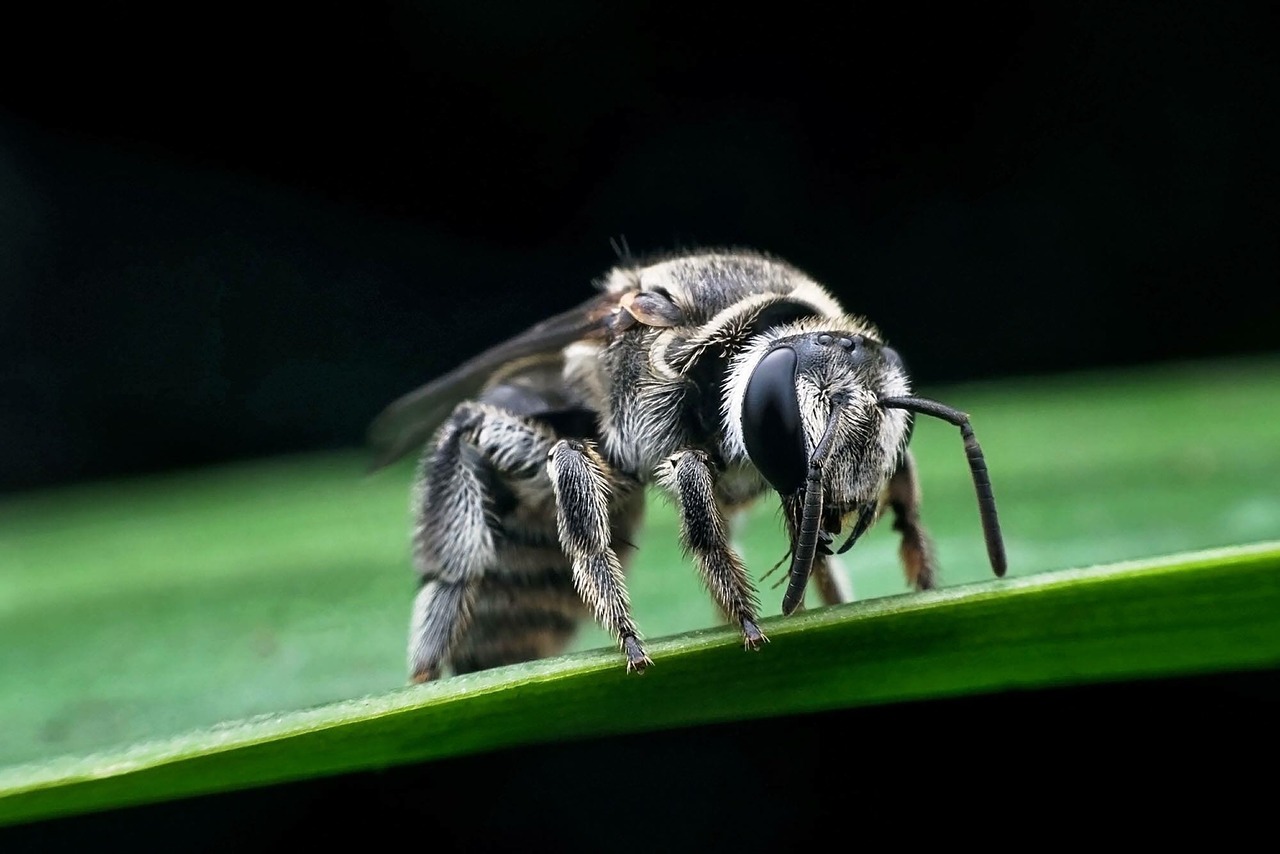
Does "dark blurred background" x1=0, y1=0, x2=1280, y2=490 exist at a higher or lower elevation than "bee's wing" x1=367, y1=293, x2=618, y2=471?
higher

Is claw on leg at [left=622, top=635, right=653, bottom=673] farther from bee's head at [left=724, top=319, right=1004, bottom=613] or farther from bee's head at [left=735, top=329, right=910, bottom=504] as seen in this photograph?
bee's head at [left=735, top=329, right=910, bottom=504]

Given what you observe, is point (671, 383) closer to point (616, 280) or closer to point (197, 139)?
point (616, 280)

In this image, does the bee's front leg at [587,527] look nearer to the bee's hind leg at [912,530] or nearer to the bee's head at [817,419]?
the bee's head at [817,419]

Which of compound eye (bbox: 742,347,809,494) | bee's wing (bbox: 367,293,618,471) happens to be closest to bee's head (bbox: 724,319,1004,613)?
compound eye (bbox: 742,347,809,494)

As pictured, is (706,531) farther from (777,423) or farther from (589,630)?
(589,630)

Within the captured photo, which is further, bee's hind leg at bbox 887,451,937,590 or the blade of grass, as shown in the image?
bee's hind leg at bbox 887,451,937,590

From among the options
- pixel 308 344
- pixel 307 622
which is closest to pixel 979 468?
pixel 307 622

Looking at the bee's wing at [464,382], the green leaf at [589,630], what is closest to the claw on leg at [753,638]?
the green leaf at [589,630]
